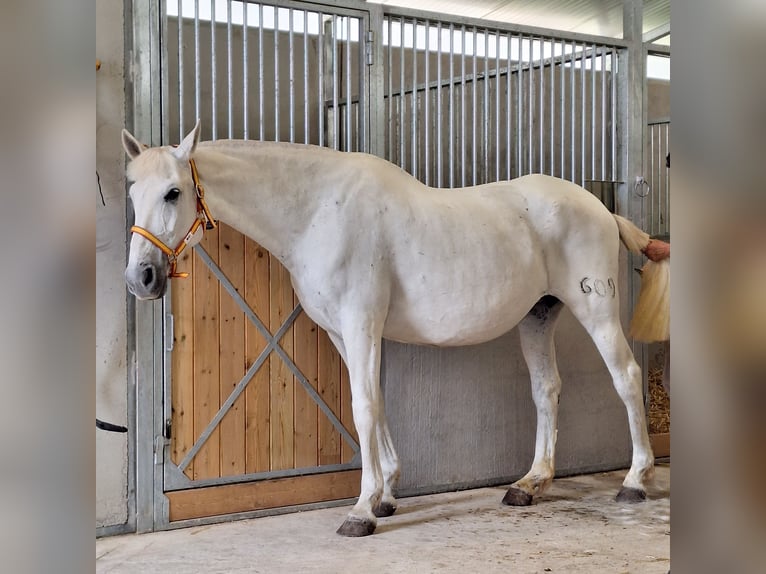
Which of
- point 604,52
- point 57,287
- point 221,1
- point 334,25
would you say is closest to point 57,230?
point 57,287

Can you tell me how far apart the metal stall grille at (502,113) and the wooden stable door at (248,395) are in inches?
36.8

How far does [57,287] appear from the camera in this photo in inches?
12.7

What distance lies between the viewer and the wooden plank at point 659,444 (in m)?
3.98

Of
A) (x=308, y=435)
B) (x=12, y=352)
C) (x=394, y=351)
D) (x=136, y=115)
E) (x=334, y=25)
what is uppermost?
(x=334, y=25)

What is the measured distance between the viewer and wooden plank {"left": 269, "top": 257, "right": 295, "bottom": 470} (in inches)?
122

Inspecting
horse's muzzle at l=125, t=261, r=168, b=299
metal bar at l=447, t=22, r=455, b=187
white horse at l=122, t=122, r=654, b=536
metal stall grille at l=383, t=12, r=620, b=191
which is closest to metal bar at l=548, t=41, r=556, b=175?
metal stall grille at l=383, t=12, r=620, b=191

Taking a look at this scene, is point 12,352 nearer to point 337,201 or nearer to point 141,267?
point 141,267

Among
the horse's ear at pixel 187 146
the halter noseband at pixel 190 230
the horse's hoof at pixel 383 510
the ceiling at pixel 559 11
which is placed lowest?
the horse's hoof at pixel 383 510

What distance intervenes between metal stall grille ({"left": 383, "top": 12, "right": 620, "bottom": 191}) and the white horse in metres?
0.38

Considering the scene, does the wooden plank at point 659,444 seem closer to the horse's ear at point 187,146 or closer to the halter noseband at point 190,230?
the halter noseband at point 190,230

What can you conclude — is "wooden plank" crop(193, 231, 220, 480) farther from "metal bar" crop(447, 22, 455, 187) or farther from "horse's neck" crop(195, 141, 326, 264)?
"metal bar" crop(447, 22, 455, 187)

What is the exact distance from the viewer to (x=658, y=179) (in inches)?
199

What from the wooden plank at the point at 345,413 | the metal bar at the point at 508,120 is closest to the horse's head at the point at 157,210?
the wooden plank at the point at 345,413

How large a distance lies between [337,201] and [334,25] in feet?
3.10
